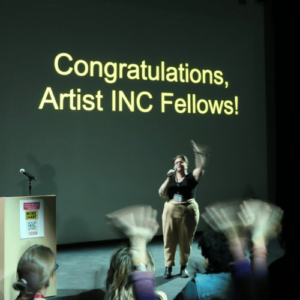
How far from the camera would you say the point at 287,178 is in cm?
641

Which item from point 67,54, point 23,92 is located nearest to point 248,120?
point 67,54

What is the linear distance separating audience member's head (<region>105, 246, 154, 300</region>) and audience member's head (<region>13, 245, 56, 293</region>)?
283mm

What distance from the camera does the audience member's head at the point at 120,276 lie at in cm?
176

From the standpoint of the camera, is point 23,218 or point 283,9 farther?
point 283,9

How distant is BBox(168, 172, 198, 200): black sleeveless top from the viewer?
3.78m

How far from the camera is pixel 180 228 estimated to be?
3771 millimetres

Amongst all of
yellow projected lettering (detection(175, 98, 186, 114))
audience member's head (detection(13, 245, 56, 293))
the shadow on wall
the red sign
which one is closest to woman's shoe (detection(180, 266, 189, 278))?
the red sign

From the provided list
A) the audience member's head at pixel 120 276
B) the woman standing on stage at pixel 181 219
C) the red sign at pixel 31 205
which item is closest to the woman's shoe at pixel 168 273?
the woman standing on stage at pixel 181 219

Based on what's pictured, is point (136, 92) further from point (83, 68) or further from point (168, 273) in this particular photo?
point (168, 273)

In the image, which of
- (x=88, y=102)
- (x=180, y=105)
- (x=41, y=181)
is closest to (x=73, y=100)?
(x=88, y=102)

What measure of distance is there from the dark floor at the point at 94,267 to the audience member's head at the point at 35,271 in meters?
1.14

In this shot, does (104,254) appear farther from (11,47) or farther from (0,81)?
(11,47)

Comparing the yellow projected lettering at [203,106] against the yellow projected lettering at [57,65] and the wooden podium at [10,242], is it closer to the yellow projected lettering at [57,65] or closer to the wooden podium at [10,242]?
the yellow projected lettering at [57,65]

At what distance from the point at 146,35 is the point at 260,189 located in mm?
3107
